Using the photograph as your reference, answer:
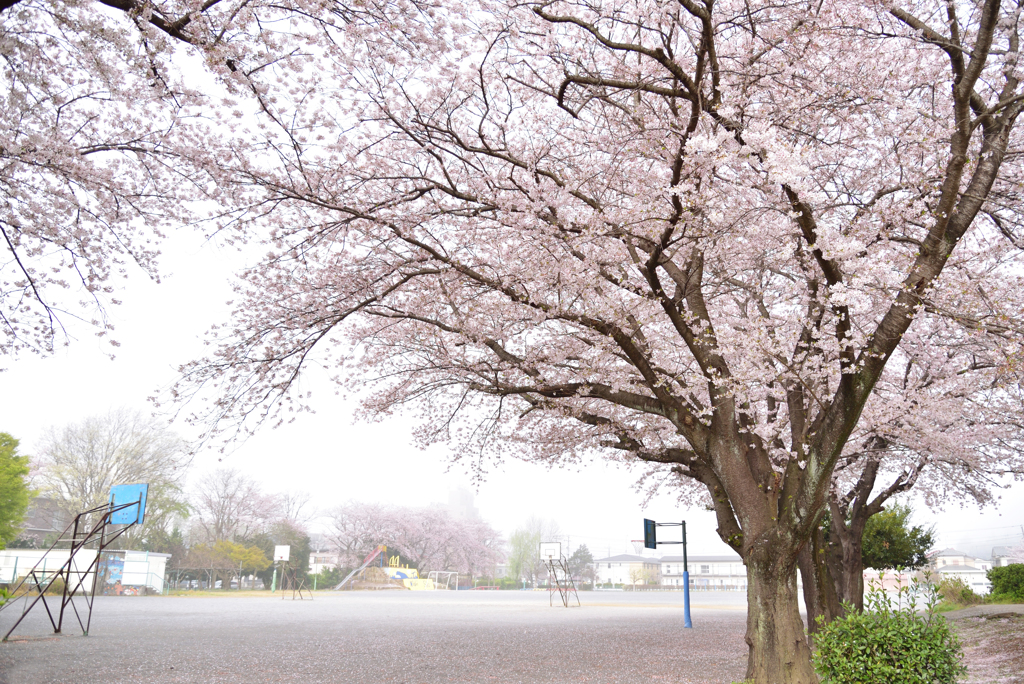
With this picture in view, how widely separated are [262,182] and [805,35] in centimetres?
548

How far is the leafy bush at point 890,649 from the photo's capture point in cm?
465

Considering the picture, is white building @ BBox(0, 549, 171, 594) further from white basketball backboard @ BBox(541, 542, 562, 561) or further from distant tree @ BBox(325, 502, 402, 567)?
distant tree @ BBox(325, 502, 402, 567)

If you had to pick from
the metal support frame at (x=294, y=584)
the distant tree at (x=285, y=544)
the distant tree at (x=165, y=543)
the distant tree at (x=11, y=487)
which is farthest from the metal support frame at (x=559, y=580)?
the distant tree at (x=11, y=487)

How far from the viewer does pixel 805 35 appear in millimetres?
5910

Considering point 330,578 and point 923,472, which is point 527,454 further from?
point 330,578

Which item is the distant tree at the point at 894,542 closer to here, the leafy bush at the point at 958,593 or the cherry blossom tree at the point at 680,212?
the leafy bush at the point at 958,593

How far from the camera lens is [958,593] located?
19.0m

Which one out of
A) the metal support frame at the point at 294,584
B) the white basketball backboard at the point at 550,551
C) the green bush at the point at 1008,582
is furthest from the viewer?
the white basketball backboard at the point at 550,551

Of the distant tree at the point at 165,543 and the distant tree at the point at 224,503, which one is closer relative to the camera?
the distant tree at the point at 165,543

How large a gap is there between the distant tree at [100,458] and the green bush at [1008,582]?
109ft

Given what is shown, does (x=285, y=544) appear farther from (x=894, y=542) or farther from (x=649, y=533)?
(x=894, y=542)

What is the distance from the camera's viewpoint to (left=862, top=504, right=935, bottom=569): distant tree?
2005cm

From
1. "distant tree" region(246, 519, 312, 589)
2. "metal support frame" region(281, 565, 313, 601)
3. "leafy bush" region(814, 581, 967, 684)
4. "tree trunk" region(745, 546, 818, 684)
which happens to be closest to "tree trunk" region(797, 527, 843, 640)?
"tree trunk" region(745, 546, 818, 684)

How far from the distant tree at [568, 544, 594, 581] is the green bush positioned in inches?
2087
